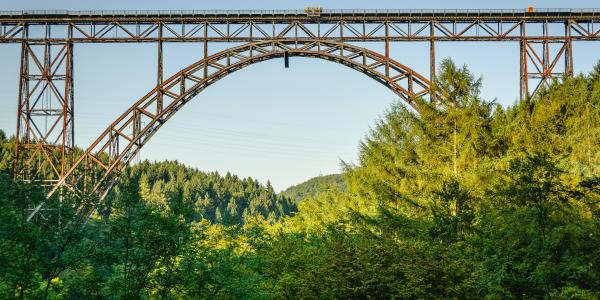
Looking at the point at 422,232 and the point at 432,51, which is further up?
the point at 432,51

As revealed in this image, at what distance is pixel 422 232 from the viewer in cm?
1797

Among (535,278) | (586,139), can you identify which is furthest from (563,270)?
(586,139)

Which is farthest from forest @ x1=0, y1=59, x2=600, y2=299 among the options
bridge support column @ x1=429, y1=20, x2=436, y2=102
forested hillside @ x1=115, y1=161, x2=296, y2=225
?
forested hillside @ x1=115, y1=161, x2=296, y2=225

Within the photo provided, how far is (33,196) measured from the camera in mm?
12469

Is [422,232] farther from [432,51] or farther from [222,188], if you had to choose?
[222,188]

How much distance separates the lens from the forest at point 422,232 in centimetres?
1319

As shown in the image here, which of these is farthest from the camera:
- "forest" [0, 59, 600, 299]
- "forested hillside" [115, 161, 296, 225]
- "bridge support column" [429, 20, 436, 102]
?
"forested hillside" [115, 161, 296, 225]

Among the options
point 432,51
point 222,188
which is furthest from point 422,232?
point 222,188

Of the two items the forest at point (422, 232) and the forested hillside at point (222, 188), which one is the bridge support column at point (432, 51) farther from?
the forested hillside at point (222, 188)

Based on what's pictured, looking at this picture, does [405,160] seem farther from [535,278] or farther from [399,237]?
[535,278]

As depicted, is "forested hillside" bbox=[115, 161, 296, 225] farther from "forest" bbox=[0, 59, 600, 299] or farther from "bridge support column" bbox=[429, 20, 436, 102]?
"forest" bbox=[0, 59, 600, 299]

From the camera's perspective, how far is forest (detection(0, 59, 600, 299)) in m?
13.2

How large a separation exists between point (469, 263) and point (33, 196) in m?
10.5

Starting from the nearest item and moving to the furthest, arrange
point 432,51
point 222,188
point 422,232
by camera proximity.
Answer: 1. point 422,232
2. point 432,51
3. point 222,188
